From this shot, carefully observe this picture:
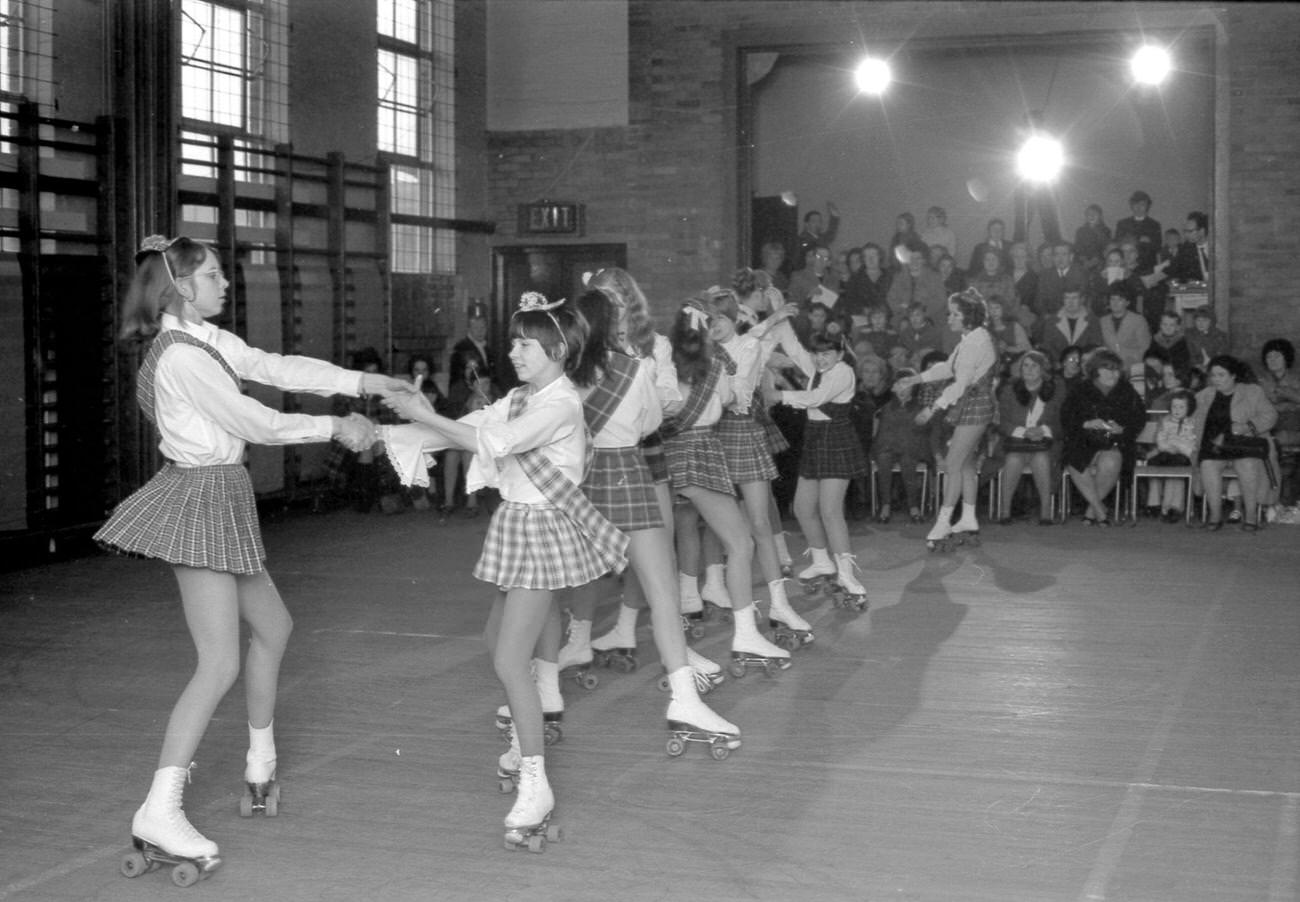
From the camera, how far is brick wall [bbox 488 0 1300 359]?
1428 centimetres

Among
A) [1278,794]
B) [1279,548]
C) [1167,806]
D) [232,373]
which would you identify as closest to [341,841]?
[232,373]

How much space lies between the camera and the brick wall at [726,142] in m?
14.3

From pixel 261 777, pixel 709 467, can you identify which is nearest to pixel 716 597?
pixel 709 467

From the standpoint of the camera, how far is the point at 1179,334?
43.5 ft

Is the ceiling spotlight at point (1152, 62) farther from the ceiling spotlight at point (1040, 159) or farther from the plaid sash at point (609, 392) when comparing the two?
the plaid sash at point (609, 392)

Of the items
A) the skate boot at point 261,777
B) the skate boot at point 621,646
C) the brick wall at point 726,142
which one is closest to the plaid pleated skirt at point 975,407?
the skate boot at point 621,646

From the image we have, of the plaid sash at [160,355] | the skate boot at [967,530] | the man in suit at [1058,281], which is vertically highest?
the man in suit at [1058,281]

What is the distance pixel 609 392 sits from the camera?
5.57 m

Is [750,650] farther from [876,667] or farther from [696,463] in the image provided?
[696,463]

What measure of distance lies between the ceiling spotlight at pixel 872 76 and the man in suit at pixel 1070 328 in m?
3.78

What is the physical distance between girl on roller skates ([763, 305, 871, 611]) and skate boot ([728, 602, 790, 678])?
1619 millimetres

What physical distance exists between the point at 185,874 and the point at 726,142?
1251cm

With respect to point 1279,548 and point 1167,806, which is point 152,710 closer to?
point 1167,806

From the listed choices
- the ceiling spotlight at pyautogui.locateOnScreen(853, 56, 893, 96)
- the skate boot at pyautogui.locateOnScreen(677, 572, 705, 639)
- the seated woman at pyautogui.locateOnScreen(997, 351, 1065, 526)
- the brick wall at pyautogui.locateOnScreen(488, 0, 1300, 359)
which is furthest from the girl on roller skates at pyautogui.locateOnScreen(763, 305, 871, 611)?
the ceiling spotlight at pyautogui.locateOnScreen(853, 56, 893, 96)
